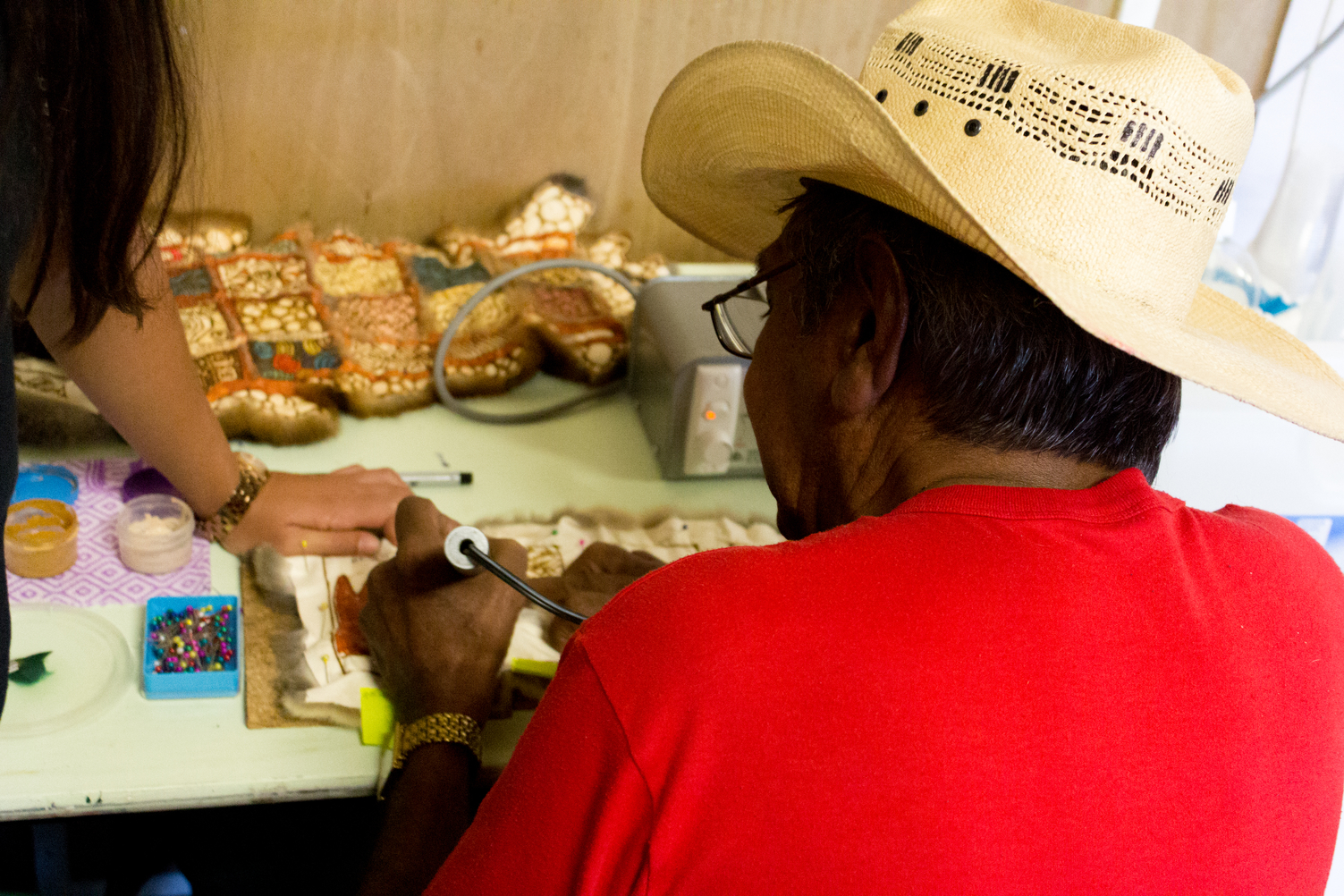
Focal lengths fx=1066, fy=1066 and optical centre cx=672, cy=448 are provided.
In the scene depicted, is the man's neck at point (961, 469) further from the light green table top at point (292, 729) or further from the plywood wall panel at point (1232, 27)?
the plywood wall panel at point (1232, 27)

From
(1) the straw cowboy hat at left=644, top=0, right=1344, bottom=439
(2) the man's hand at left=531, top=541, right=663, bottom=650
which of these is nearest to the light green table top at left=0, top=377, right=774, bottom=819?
(2) the man's hand at left=531, top=541, right=663, bottom=650

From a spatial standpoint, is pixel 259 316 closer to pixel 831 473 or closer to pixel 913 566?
pixel 831 473

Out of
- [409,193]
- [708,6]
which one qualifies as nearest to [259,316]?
[409,193]

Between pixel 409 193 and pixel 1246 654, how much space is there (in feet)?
4.12

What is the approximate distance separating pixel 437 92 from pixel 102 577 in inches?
30.7

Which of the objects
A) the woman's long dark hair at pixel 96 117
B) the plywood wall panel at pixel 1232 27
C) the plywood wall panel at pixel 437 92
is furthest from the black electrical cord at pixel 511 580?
the plywood wall panel at pixel 1232 27

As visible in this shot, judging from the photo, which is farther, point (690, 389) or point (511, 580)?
point (690, 389)

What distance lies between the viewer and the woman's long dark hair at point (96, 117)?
2.09 ft

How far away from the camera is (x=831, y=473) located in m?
0.78

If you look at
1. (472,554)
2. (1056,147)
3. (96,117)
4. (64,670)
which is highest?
(1056,147)

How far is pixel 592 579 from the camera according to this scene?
1104mm

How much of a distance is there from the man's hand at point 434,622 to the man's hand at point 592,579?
6 centimetres

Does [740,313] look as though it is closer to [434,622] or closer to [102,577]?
[434,622]

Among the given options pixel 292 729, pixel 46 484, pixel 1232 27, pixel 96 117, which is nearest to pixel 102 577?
pixel 46 484
